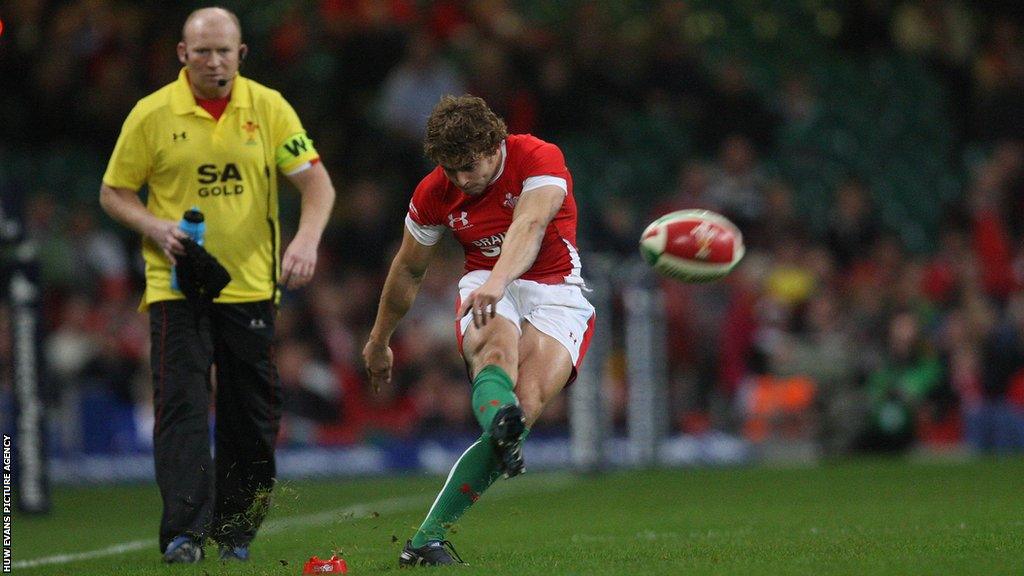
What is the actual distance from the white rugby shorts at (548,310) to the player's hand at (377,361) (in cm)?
41

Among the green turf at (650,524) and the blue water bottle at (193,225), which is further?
the blue water bottle at (193,225)

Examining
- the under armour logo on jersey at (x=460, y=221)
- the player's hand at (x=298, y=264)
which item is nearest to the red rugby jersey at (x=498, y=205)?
the under armour logo on jersey at (x=460, y=221)

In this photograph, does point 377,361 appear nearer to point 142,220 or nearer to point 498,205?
point 498,205

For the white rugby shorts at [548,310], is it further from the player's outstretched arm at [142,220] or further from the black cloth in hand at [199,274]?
the player's outstretched arm at [142,220]

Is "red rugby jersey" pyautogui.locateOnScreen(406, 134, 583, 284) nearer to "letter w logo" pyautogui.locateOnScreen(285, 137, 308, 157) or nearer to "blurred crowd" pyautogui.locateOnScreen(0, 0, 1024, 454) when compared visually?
"letter w logo" pyautogui.locateOnScreen(285, 137, 308, 157)

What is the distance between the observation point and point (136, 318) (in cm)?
1597

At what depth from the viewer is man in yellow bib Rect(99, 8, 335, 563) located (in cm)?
749

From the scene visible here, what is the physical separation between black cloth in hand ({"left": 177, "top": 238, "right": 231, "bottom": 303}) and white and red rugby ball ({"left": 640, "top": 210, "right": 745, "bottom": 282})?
6.37 ft

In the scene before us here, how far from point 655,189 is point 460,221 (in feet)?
37.3

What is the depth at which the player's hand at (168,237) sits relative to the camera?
7.30 meters

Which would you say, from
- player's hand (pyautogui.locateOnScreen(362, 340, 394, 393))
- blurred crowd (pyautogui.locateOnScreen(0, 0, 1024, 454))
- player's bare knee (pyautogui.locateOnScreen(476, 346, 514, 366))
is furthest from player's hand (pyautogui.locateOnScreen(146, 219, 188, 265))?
blurred crowd (pyautogui.locateOnScreen(0, 0, 1024, 454))

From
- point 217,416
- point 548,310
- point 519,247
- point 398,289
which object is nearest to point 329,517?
point 217,416

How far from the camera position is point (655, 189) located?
59.7ft

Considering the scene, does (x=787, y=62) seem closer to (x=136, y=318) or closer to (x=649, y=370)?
(x=649, y=370)
